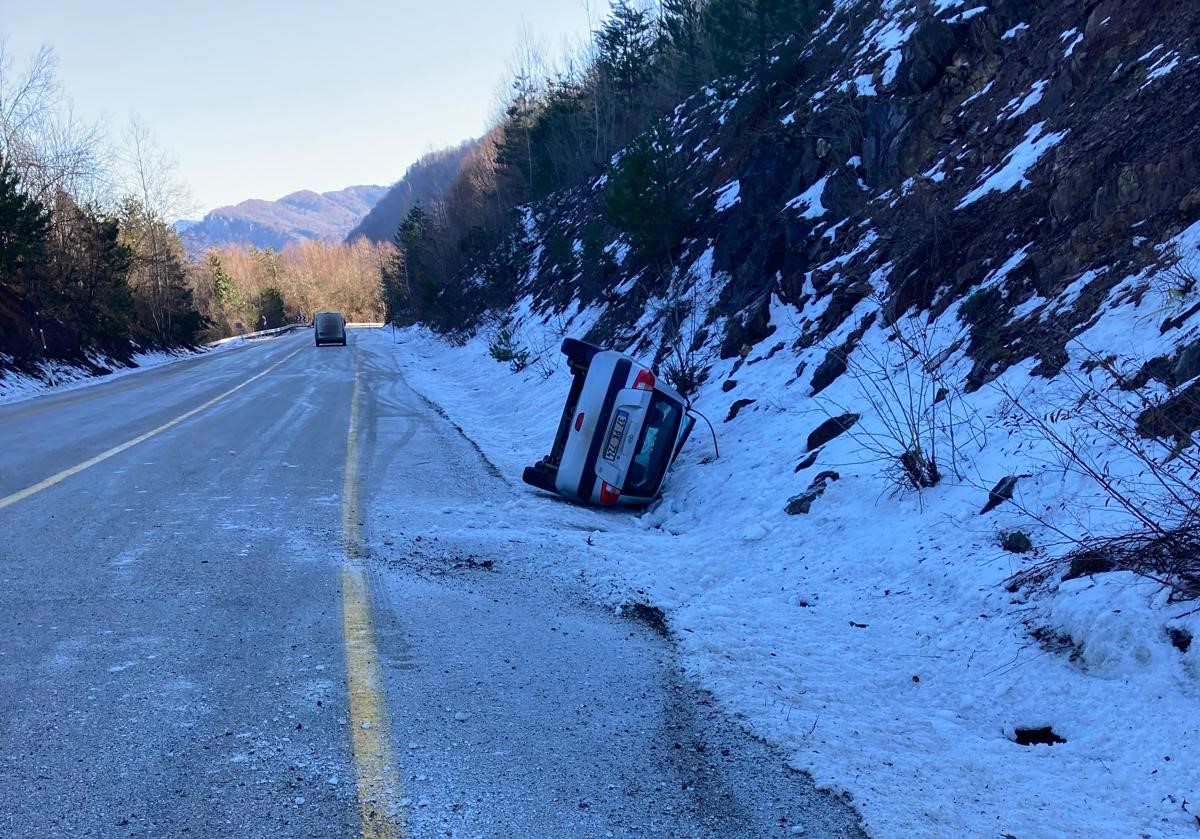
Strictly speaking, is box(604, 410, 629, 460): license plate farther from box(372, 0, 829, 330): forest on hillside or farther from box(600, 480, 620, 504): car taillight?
box(372, 0, 829, 330): forest on hillside

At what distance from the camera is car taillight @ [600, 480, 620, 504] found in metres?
7.84

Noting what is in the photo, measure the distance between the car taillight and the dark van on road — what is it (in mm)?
38905

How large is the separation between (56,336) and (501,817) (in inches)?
1249

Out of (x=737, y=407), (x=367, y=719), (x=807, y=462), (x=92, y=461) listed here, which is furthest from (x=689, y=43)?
(x=367, y=719)

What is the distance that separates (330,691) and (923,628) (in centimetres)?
329

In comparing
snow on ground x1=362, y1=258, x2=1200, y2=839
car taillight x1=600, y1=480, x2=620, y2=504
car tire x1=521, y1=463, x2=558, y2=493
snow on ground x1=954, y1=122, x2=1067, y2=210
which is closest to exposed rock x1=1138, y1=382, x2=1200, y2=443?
snow on ground x1=362, y1=258, x2=1200, y2=839

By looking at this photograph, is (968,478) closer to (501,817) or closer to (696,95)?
(501,817)

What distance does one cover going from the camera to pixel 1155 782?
2854 millimetres

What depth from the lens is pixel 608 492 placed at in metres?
7.84

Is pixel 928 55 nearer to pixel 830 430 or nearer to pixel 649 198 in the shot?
pixel 649 198

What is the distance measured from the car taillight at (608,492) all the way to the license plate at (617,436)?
283 mm

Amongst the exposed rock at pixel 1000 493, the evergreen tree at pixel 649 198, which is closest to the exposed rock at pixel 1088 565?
the exposed rock at pixel 1000 493

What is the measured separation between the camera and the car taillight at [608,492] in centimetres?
784

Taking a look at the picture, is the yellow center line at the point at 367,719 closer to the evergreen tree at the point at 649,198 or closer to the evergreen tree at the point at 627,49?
the evergreen tree at the point at 649,198
